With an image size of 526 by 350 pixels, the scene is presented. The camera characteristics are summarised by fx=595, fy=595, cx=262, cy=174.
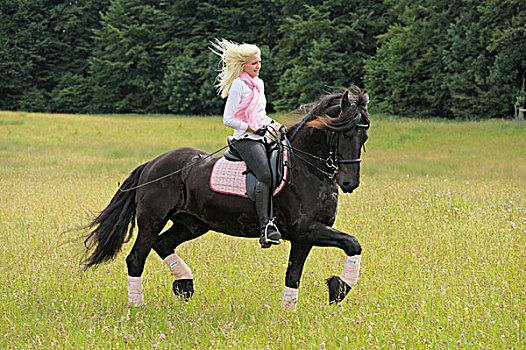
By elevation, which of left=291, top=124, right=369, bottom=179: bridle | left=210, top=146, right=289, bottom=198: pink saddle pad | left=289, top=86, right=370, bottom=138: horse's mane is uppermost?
left=289, top=86, right=370, bottom=138: horse's mane

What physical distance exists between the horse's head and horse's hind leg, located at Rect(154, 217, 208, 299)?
2028 mm

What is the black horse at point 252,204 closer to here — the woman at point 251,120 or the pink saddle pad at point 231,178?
the pink saddle pad at point 231,178

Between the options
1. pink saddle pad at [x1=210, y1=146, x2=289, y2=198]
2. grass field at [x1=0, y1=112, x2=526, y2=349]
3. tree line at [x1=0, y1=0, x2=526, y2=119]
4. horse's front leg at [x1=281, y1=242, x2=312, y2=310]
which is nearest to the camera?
grass field at [x1=0, y1=112, x2=526, y2=349]

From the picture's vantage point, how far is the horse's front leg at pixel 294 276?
20.4 ft

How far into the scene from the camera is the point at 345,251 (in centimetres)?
602

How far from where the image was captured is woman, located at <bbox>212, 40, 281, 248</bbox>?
20.1 feet

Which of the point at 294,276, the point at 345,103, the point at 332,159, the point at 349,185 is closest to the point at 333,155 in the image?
the point at 332,159

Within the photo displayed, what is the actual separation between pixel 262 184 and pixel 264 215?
0.32 m

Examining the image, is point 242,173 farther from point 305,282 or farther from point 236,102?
point 305,282

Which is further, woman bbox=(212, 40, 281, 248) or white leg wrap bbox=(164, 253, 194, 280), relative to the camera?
white leg wrap bbox=(164, 253, 194, 280)

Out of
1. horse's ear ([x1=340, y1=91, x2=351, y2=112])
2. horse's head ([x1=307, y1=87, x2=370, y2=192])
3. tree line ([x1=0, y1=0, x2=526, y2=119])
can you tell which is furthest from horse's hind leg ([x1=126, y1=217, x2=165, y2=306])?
tree line ([x1=0, y1=0, x2=526, y2=119])

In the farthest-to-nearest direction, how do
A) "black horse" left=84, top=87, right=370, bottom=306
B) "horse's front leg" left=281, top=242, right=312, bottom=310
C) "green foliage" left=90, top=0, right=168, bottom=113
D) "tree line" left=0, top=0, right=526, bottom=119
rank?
"green foliage" left=90, top=0, right=168, bottom=113 → "tree line" left=0, top=0, right=526, bottom=119 → "horse's front leg" left=281, top=242, right=312, bottom=310 → "black horse" left=84, top=87, right=370, bottom=306

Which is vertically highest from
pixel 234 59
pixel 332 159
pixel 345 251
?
pixel 234 59

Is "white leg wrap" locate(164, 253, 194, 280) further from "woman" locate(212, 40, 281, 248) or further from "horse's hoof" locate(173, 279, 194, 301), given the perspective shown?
"woman" locate(212, 40, 281, 248)
